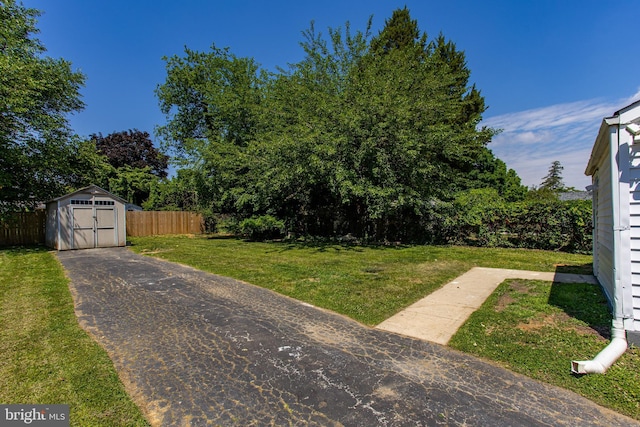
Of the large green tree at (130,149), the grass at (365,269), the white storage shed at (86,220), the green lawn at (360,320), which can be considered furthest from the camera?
the large green tree at (130,149)

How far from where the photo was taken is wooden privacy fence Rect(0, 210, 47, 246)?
13.6 metres

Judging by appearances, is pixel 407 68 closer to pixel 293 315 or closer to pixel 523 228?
pixel 523 228

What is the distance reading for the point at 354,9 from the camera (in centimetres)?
1297

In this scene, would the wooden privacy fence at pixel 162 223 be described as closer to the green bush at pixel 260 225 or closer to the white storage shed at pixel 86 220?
the white storage shed at pixel 86 220

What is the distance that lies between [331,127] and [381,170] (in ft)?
8.04

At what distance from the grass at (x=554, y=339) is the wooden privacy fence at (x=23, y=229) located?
17.5 metres

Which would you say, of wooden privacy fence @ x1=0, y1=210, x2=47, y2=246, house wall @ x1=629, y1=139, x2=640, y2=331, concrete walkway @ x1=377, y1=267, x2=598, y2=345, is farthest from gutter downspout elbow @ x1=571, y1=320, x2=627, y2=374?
wooden privacy fence @ x1=0, y1=210, x2=47, y2=246

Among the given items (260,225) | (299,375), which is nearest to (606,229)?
(299,375)

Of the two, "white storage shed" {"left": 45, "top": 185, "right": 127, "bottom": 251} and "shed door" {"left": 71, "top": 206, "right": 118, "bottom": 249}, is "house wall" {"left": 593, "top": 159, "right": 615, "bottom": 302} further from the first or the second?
"shed door" {"left": 71, "top": 206, "right": 118, "bottom": 249}

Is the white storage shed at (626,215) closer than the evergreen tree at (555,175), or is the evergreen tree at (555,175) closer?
the white storage shed at (626,215)

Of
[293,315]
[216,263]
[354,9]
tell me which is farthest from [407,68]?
[293,315]

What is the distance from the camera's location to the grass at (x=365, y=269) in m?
5.04

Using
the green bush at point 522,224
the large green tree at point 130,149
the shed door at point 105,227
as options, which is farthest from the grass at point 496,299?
the large green tree at point 130,149

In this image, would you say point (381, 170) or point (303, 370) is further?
point (381, 170)
